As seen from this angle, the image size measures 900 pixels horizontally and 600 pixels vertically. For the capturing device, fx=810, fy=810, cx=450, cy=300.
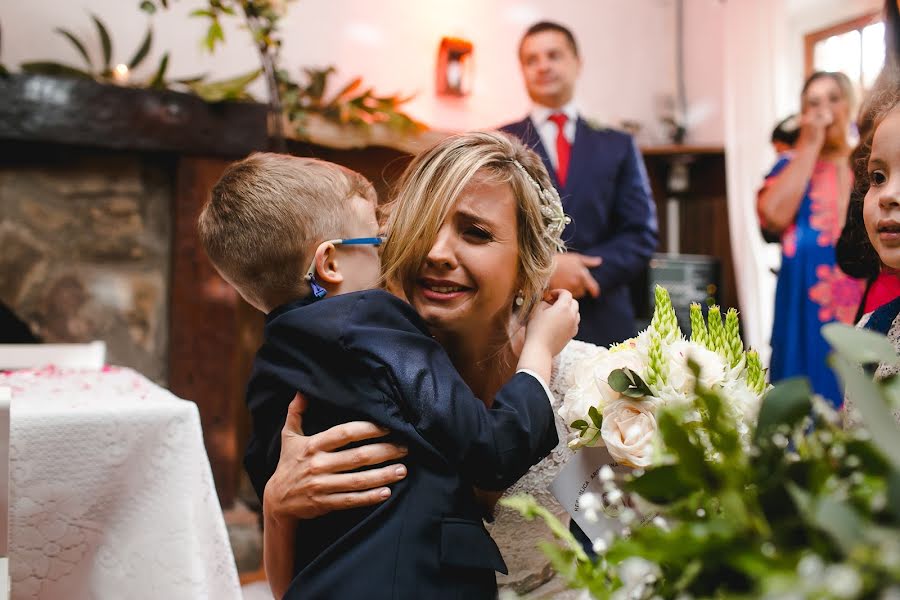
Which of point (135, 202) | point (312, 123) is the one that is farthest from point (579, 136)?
point (135, 202)

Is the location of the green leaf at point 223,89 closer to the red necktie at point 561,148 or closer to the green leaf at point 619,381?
the red necktie at point 561,148

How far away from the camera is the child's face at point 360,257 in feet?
4.03

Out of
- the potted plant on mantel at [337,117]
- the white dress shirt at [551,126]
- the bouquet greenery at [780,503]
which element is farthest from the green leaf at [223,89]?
the bouquet greenery at [780,503]

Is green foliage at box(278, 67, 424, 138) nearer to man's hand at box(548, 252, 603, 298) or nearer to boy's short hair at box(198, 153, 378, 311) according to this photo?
man's hand at box(548, 252, 603, 298)

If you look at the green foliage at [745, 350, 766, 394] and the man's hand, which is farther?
the man's hand

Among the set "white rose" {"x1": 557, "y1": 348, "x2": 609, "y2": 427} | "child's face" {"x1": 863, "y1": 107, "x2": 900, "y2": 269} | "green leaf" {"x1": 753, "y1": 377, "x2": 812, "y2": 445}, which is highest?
"child's face" {"x1": 863, "y1": 107, "x2": 900, "y2": 269}

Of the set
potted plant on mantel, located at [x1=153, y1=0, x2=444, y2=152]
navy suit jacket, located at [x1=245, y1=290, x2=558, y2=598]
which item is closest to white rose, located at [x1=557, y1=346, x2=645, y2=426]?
navy suit jacket, located at [x1=245, y1=290, x2=558, y2=598]

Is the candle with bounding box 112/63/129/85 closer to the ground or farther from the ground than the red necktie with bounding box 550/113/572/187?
farther from the ground

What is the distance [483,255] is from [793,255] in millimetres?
2007

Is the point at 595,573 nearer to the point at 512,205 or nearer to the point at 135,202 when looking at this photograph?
the point at 512,205

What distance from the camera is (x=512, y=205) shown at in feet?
4.59

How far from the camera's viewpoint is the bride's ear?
119cm

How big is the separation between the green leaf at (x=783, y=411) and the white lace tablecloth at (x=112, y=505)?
1100mm

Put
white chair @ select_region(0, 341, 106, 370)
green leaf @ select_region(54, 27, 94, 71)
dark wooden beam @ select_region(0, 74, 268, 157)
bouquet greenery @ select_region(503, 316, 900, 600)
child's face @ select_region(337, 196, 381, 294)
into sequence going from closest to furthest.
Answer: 1. bouquet greenery @ select_region(503, 316, 900, 600)
2. child's face @ select_region(337, 196, 381, 294)
3. white chair @ select_region(0, 341, 106, 370)
4. dark wooden beam @ select_region(0, 74, 268, 157)
5. green leaf @ select_region(54, 27, 94, 71)
